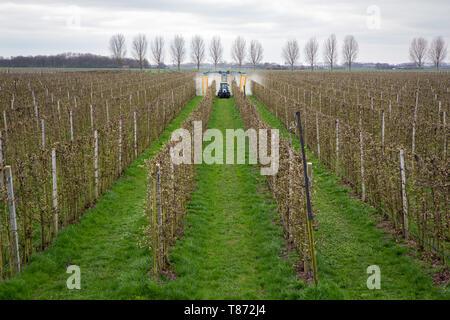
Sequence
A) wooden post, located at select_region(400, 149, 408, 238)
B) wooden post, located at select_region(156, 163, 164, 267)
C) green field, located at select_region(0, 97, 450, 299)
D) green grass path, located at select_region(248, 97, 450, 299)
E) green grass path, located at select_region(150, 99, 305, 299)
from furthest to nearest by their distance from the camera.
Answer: wooden post, located at select_region(400, 149, 408, 238) → wooden post, located at select_region(156, 163, 164, 267) → green grass path, located at select_region(150, 99, 305, 299) → green field, located at select_region(0, 97, 450, 299) → green grass path, located at select_region(248, 97, 450, 299)

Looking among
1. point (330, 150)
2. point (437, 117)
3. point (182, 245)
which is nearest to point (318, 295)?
point (182, 245)

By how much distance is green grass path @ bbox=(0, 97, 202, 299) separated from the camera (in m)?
6.21

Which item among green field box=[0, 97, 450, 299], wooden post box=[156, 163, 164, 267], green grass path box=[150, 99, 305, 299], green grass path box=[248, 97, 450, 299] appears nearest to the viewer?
green grass path box=[248, 97, 450, 299]

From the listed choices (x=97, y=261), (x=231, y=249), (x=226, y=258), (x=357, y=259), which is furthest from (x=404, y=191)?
(x=97, y=261)

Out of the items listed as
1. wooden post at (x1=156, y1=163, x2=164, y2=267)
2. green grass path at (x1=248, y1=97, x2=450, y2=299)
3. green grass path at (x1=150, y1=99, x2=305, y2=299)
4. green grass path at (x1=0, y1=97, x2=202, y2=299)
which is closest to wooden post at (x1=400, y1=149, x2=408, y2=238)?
green grass path at (x1=248, y1=97, x2=450, y2=299)

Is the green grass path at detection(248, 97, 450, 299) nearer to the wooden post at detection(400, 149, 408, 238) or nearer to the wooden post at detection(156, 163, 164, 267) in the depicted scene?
the wooden post at detection(400, 149, 408, 238)

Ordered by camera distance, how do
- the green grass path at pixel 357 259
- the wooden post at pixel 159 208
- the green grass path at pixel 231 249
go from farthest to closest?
the wooden post at pixel 159 208 → the green grass path at pixel 231 249 → the green grass path at pixel 357 259

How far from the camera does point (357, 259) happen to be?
24.5 ft

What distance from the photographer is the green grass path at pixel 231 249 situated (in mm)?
6395

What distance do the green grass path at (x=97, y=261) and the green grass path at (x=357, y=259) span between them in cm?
294

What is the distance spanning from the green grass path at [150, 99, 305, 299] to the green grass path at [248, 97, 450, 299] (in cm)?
62

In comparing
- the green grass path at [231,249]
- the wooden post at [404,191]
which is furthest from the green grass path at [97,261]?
the wooden post at [404,191]

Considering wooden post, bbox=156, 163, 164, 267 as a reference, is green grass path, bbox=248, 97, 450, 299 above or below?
below

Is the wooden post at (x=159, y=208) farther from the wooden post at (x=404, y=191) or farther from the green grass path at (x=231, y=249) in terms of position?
the wooden post at (x=404, y=191)
